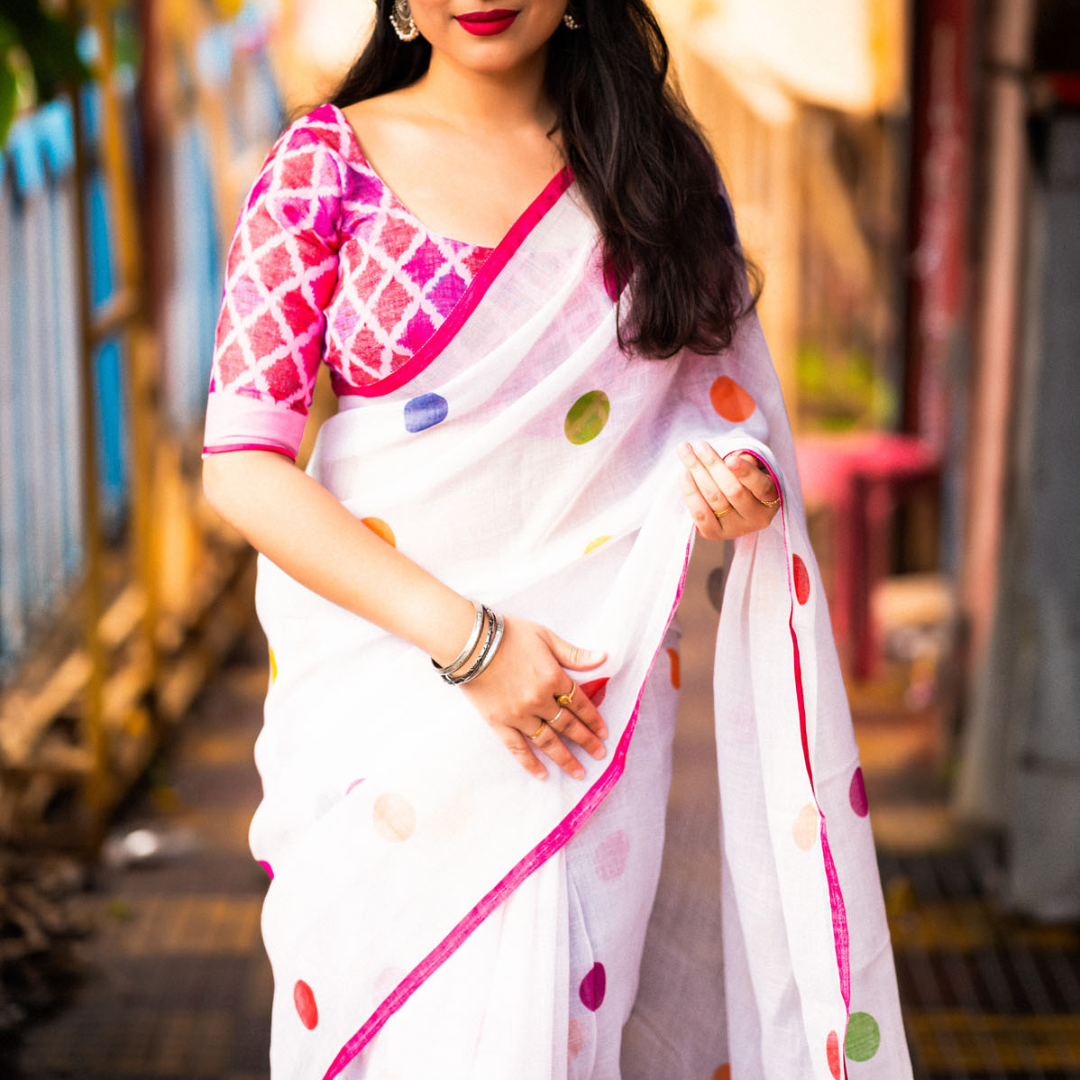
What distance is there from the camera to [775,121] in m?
4.12

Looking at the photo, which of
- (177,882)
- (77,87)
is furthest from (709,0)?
(177,882)

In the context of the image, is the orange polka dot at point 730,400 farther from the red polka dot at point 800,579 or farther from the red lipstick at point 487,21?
the red lipstick at point 487,21

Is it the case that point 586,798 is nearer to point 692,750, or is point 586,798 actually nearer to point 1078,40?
point 692,750

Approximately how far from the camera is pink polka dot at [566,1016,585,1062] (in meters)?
1.21

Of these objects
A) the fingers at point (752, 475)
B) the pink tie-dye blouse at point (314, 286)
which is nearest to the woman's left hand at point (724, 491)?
the fingers at point (752, 475)

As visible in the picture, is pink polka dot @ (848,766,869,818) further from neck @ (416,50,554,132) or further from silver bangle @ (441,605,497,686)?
neck @ (416,50,554,132)

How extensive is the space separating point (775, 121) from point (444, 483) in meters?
3.26

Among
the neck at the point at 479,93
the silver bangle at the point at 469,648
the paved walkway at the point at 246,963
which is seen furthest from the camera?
the paved walkway at the point at 246,963

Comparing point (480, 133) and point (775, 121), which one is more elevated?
point (480, 133)

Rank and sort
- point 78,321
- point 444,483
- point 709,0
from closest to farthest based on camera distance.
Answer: point 444,483 → point 78,321 → point 709,0

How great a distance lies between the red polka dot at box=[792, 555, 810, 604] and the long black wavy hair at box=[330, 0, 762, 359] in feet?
0.65

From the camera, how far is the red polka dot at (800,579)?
1232 mm

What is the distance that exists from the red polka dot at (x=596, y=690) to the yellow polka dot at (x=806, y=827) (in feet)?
0.68

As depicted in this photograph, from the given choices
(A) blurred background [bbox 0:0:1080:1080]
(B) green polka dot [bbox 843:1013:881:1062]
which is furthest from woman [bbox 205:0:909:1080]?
(A) blurred background [bbox 0:0:1080:1080]
